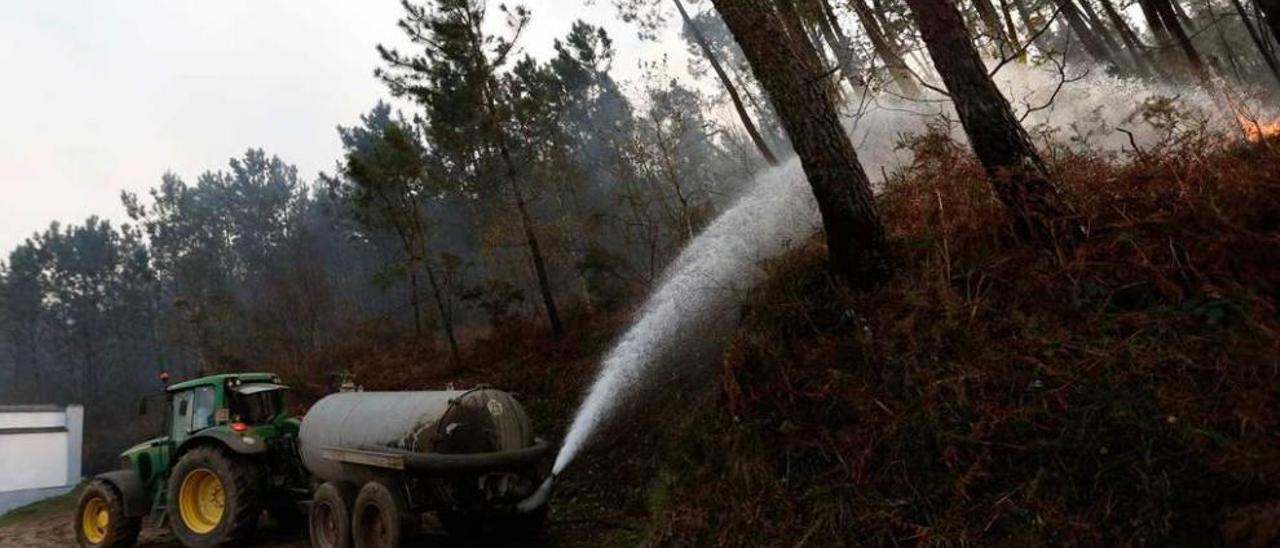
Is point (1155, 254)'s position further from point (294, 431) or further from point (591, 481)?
point (294, 431)

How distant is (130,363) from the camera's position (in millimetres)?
48969

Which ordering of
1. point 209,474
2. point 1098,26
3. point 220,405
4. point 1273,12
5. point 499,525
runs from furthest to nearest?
point 1098,26 → point 220,405 → point 209,474 → point 499,525 → point 1273,12

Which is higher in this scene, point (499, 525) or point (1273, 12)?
point (1273, 12)

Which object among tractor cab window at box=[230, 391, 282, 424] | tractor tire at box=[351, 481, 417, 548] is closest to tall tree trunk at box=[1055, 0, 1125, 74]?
tractor tire at box=[351, 481, 417, 548]

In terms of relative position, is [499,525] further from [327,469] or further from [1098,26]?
[1098,26]

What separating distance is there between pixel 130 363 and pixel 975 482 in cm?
5899

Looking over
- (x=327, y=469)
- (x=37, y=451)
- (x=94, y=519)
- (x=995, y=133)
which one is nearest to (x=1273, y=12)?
(x=995, y=133)

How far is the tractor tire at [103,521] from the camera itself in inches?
357

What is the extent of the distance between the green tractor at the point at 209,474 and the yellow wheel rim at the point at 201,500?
0.04 feet

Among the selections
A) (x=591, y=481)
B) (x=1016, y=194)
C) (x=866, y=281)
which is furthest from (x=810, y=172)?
(x=591, y=481)

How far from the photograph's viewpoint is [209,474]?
8.91 meters

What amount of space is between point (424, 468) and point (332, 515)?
155 cm

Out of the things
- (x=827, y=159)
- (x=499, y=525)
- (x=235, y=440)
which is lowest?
(x=499, y=525)

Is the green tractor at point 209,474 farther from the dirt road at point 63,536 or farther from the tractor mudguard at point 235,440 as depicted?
the dirt road at point 63,536
